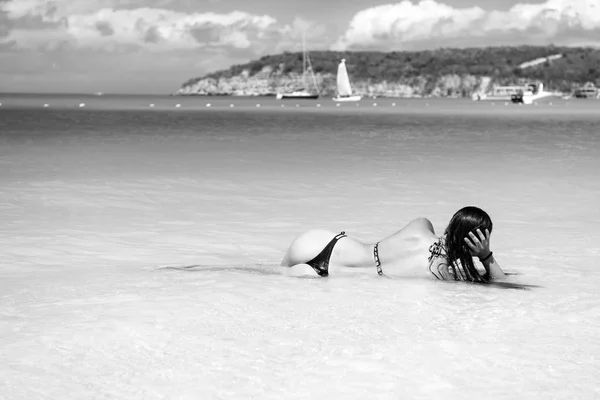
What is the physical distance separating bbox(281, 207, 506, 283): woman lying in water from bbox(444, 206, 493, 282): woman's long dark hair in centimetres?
1

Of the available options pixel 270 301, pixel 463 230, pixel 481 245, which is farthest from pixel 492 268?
pixel 270 301

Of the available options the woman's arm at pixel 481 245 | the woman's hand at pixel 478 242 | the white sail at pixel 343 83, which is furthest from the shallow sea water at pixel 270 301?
the white sail at pixel 343 83

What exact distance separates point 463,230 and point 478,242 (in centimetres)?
17

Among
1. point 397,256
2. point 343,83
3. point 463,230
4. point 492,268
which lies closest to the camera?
point 463,230

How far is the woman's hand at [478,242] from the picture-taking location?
6.59 m

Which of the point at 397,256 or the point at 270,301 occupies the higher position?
the point at 397,256

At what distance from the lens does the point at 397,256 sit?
23.7ft

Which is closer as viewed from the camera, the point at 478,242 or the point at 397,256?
the point at 478,242

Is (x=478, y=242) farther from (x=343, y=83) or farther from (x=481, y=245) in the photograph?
(x=343, y=83)

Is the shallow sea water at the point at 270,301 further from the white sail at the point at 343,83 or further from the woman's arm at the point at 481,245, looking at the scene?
the white sail at the point at 343,83

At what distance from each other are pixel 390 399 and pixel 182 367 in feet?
4.60

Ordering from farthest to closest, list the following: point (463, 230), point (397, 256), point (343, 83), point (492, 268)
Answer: point (343, 83)
point (397, 256)
point (492, 268)
point (463, 230)

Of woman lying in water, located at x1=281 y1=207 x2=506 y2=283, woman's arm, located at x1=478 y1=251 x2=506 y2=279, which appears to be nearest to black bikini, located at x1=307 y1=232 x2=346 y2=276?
woman lying in water, located at x1=281 y1=207 x2=506 y2=283

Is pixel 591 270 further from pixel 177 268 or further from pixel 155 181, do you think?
pixel 155 181
